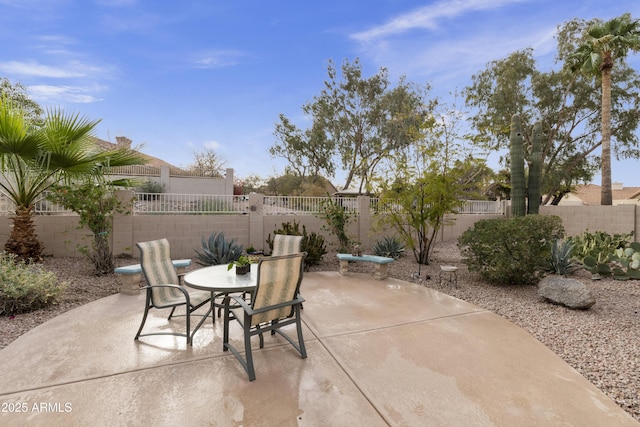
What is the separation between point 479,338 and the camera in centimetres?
341

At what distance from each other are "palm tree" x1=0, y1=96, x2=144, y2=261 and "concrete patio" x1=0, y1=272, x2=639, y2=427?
2939 mm

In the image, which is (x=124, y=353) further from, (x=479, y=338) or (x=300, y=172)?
(x=300, y=172)

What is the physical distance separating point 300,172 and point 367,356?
18.9 meters

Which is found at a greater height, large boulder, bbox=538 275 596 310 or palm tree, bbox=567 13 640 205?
palm tree, bbox=567 13 640 205

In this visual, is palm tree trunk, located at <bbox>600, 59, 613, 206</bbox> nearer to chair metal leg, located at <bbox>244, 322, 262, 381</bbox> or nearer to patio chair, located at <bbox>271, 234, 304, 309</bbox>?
patio chair, located at <bbox>271, 234, 304, 309</bbox>

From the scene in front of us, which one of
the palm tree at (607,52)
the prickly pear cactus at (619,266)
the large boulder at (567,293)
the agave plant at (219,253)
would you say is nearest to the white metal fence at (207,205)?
the agave plant at (219,253)

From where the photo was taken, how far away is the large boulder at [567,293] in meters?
4.22

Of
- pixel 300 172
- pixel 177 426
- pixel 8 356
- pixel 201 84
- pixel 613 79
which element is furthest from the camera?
pixel 300 172

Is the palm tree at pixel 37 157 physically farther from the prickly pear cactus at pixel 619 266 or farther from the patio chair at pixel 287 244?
→ the prickly pear cactus at pixel 619 266

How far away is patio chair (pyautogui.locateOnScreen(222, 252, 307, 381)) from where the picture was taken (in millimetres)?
2617

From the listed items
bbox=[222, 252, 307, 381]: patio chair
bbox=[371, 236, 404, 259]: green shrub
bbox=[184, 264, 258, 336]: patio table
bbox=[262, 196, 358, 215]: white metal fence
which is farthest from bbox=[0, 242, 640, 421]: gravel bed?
bbox=[262, 196, 358, 215]: white metal fence

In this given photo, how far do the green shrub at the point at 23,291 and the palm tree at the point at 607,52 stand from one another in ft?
58.1

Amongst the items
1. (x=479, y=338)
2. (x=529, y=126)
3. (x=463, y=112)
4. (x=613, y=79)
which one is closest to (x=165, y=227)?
(x=479, y=338)

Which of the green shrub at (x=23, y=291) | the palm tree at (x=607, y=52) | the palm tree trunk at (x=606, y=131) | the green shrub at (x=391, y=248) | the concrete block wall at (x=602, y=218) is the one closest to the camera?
the green shrub at (x=23, y=291)
